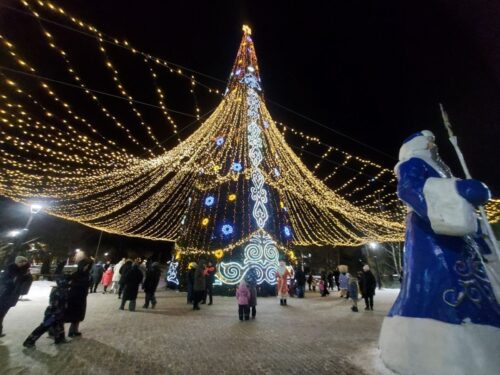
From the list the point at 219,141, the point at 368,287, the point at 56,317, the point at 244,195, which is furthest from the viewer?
the point at 219,141

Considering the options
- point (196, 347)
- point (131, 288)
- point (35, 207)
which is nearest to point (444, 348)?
point (196, 347)

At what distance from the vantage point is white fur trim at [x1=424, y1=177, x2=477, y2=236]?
3.25 metres

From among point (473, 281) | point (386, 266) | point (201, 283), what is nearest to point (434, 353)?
point (473, 281)

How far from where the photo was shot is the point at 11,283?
566cm

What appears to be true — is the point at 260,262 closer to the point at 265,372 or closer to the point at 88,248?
the point at 265,372

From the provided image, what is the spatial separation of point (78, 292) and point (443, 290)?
618cm

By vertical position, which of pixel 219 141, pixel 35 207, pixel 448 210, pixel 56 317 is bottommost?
pixel 56 317

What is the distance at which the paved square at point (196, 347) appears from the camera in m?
4.10

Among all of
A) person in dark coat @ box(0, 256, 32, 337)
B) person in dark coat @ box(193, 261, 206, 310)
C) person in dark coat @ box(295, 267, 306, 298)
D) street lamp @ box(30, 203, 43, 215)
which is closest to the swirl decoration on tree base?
person in dark coat @ box(295, 267, 306, 298)

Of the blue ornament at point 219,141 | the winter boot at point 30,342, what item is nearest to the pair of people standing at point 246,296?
the winter boot at point 30,342

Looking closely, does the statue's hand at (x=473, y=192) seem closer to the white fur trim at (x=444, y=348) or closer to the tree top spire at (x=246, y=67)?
the white fur trim at (x=444, y=348)

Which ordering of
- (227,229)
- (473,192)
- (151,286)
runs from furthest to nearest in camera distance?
(227,229), (151,286), (473,192)

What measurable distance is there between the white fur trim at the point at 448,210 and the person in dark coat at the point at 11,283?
7291 mm

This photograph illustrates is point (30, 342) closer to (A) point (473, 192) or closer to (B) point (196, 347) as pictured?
(B) point (196, 347)
